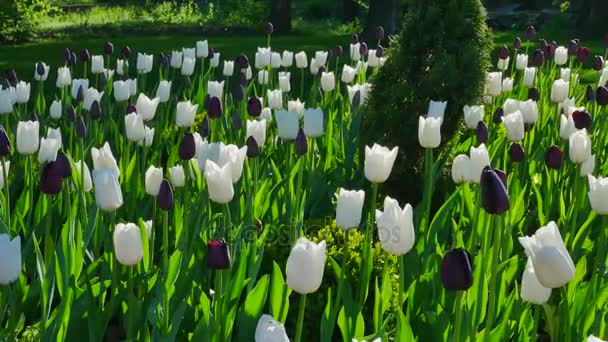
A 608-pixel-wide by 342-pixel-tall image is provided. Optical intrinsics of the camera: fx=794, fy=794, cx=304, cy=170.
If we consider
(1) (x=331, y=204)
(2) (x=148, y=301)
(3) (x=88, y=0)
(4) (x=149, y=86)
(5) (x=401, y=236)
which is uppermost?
(5) (x=401, y=236)

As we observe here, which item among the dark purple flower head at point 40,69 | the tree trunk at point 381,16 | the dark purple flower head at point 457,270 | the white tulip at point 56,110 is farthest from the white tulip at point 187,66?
the tree trunk at point 381,16

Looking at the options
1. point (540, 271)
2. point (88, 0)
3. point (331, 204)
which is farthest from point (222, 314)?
point (88, 0)

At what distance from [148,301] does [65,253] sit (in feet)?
1.07

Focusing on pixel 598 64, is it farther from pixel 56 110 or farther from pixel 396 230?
pixel 396 230

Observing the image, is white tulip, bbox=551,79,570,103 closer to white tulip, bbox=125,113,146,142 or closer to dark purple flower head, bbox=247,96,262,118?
dark purple flower head, bbox=247,96,262,118

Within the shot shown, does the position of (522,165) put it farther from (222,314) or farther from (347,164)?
(222,314)

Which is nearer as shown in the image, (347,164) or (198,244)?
(198,244)

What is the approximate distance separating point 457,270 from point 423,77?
2526mm

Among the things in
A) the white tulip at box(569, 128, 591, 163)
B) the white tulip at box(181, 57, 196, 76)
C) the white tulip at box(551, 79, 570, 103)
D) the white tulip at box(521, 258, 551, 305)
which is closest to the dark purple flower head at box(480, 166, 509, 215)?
the white tulip at box(521, 258, 551, 305)

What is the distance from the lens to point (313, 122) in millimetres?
3709

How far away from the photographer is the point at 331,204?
422 cm

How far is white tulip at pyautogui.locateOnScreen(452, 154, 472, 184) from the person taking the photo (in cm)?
314

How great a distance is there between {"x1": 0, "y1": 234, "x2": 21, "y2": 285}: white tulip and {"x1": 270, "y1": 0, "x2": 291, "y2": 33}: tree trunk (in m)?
16.0

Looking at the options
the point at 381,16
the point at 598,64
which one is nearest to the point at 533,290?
the point at 598,64
